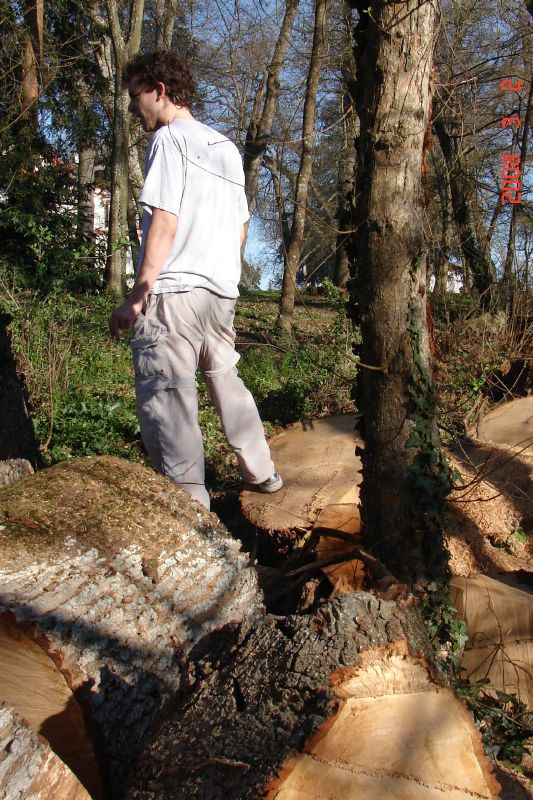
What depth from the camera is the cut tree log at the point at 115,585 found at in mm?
1794

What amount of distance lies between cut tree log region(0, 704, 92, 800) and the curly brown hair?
2482mm

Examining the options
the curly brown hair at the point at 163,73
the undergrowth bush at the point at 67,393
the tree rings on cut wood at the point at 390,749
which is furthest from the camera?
the undergrowth bush at the point at 67,393

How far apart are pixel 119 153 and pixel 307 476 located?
971cm

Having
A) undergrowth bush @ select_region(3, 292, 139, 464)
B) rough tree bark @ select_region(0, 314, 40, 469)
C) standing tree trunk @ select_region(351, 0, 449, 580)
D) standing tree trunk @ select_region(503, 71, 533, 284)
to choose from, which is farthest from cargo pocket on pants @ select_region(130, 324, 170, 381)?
standing tree trunk @ select_region(503, 71, 533, 284)

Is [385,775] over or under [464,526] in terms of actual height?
over

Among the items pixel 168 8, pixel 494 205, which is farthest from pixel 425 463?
pixel 168 8

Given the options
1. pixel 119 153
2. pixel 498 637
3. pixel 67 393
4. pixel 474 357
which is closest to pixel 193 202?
pixel 498 637

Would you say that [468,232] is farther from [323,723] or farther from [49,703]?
[323,723]

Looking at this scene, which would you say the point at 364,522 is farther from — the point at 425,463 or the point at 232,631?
the point at 232,631

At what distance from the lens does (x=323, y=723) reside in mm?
1367

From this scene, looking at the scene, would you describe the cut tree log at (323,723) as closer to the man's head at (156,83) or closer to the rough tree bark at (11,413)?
the man's head at (156,83)

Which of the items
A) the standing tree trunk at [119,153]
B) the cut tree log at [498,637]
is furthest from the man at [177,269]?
the standing tree trunk at [119,153]

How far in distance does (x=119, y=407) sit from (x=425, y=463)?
330 cm

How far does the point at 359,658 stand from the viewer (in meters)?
1.55
